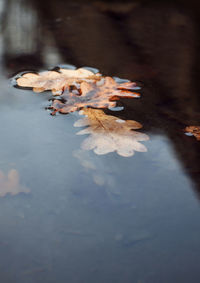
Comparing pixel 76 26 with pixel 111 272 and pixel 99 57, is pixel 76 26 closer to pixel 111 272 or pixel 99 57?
pixel 99 57

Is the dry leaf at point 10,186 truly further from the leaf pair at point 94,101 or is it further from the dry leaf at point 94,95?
the dry leaf at point 94,95

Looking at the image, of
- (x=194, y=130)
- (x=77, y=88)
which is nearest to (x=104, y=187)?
(x=194, y=130)

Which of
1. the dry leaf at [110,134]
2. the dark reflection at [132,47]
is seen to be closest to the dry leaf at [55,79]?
the dark reflection at [132,47]

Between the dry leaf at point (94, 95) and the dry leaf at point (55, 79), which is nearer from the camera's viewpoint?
the dry leaf at point (94, 95)

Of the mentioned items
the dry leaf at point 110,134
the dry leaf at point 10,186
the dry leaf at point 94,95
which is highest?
the dry leaf at point 94,95

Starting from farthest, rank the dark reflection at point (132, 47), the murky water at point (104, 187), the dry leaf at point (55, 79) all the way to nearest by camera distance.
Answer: the dry leaf at point (55, 79), the dark reflection at point (132, 47), the murky water at point (104, 187)

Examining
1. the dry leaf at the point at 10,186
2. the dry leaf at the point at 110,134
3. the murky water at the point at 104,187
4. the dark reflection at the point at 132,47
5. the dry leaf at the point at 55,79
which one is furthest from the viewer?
the dry leaf at the point at 55,79

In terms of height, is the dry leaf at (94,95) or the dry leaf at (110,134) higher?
the dry leaf at (94,95)

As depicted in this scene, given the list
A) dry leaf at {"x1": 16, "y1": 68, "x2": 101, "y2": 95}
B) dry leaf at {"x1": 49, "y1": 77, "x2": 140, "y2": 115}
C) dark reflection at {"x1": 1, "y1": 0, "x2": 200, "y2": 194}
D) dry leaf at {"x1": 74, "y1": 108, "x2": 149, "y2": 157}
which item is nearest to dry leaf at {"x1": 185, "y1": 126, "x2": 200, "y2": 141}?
dark reflection at {"x1": 1, "y1": 0, "x2": 200, "y2": 194}
